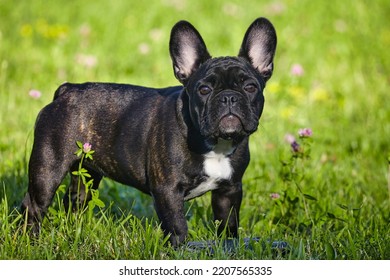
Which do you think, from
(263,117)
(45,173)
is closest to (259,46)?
(45,173)

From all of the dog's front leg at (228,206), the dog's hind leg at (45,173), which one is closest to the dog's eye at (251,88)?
the dog's front leg at (228,206)

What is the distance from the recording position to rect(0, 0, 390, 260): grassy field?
482cm

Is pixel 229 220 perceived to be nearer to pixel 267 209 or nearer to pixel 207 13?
pixel 267 209

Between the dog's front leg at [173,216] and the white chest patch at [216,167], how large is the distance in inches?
7.0

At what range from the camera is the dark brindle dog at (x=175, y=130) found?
477cm

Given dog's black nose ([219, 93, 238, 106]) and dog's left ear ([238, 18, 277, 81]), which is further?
dog's left ear ([238, 18, 277, 81])

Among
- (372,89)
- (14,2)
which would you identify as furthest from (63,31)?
(372,89)

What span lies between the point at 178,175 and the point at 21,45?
611 centimetres

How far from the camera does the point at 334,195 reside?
6.40 metres

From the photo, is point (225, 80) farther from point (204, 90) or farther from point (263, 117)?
point (263, 117)

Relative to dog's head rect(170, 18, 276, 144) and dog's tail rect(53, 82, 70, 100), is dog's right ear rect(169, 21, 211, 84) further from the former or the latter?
dog's tail rect(53, 82, 70, 100)

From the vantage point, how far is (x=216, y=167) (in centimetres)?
485

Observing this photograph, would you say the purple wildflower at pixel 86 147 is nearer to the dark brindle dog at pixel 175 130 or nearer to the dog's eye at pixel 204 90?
the dark brindle dog at pixel 175 130

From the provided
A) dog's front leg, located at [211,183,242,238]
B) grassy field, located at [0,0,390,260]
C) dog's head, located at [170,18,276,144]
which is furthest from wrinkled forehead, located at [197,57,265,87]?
grassy field, located at [0,0,390,260]
